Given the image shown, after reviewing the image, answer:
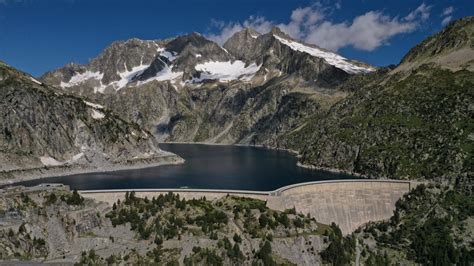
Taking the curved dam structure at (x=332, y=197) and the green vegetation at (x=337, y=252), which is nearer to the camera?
the green vegetation at (x=337, y=252)

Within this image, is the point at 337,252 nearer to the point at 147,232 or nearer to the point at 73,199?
the point at 147,232

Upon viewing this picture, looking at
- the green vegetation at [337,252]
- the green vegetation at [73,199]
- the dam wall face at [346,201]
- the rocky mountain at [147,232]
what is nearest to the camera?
the rocky mountain at [147,232]

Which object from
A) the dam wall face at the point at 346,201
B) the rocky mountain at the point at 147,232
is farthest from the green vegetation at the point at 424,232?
the rocky mountain at the point at 147,232

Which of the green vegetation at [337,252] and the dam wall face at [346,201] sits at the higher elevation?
the dam wall face at [346,201]

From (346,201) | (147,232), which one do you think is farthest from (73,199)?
(346,201)

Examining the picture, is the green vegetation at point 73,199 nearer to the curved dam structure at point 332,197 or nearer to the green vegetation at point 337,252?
the curved dam structure at point 332,197

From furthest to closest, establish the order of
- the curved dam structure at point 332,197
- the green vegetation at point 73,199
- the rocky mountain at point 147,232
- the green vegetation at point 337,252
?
the curved dam structure at point 332,197 → the green vegetation at point 73,199 → the green vegetation at point 337,252 → the rocky mountain at point 147,232

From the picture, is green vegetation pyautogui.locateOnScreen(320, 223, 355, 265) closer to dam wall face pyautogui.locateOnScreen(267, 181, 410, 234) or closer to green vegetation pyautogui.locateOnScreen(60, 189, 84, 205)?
dam wall face pyautogui.locateOnScreen(267, 181, 410, 234)

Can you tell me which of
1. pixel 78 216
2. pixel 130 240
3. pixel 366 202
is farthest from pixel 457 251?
pixel 78 216

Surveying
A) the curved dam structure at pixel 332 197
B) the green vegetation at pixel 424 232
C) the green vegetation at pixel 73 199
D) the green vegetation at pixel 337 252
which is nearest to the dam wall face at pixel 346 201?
the curved dam structure at pixel 332 197
